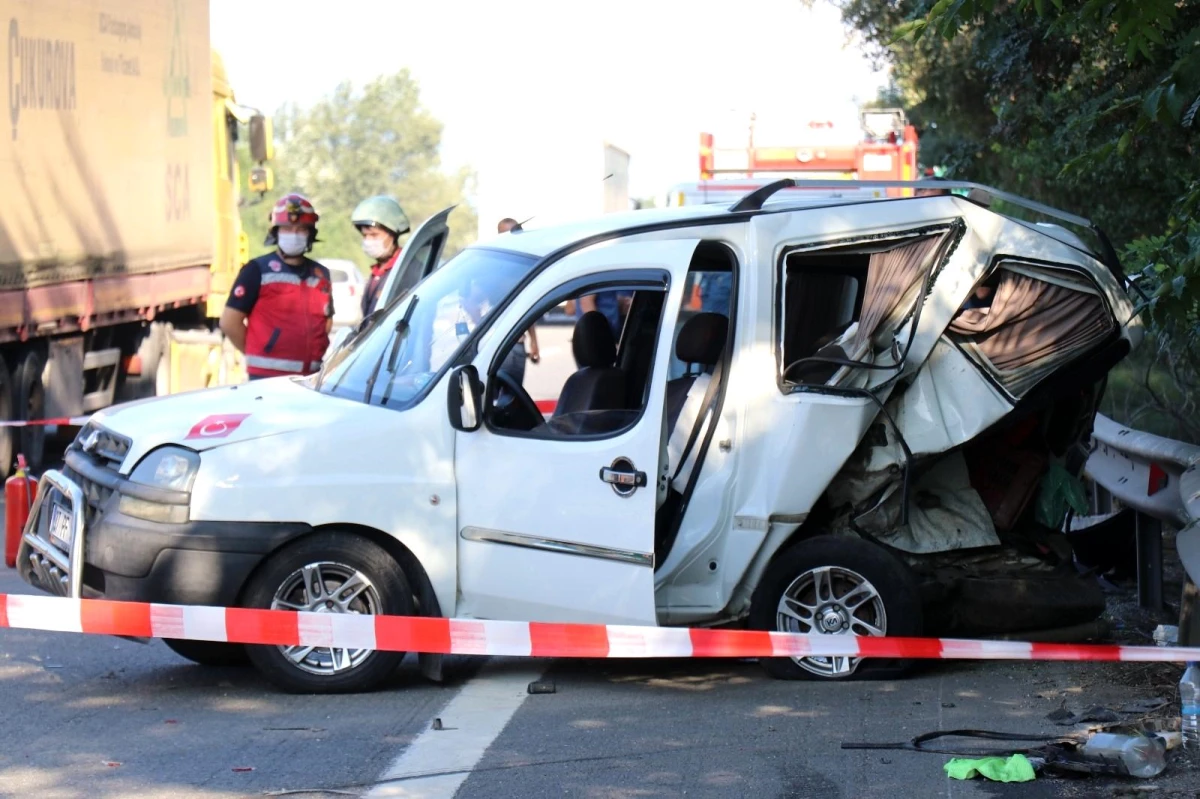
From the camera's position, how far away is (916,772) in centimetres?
539

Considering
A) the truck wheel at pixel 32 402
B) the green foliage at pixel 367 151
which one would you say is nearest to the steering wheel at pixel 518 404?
the truck wheel at pixel 32 402

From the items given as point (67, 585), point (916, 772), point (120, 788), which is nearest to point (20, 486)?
point (67, 585)

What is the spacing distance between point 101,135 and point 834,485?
Result: 9713 mm

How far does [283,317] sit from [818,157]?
1098cm

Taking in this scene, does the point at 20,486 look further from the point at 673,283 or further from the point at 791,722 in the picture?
the point at 791,722

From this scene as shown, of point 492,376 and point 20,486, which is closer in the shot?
point 492,376

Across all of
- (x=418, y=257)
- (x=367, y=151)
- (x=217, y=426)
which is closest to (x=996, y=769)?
(x=217, y=426)

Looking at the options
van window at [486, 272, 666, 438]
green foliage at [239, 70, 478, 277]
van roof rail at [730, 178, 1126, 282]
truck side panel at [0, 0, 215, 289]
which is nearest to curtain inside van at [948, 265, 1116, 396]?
van roof rail at [730, 178, 1126, 282]

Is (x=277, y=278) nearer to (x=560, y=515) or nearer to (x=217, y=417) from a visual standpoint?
(x=217, y=417)

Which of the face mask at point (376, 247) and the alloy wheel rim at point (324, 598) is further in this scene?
the face mask at point (376, 247)

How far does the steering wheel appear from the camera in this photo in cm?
676

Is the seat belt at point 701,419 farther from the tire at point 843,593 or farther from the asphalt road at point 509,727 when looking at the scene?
the asphalt road at point 509,727

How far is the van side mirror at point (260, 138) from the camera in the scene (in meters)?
18.5

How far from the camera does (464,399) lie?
21.0ft
